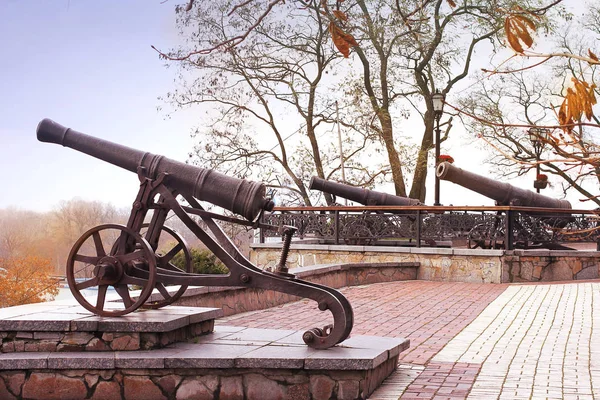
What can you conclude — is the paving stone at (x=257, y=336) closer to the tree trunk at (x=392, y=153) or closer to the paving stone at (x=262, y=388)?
the paving stone at (x=262, y=388)

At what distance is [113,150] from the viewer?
715cm

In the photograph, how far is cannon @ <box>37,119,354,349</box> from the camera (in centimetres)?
619

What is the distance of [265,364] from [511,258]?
11620mm

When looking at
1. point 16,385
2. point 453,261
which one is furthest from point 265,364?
point 453,261

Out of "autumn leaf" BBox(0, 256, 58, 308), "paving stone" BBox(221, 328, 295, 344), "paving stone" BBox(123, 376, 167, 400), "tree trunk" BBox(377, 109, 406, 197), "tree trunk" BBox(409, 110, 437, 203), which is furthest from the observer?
"autumn leaf" BBox(0, 256, 58, 308)

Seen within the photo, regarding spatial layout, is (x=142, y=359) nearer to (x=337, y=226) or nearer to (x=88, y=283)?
(x=88, y=283)

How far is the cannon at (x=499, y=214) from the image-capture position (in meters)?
17.3

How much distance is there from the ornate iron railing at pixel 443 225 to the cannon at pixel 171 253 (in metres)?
11.0

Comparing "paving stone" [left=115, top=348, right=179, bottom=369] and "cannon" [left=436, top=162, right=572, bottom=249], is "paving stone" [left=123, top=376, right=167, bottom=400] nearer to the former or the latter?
"paving stone" [left=115, top=348, right=179, bottom=369]

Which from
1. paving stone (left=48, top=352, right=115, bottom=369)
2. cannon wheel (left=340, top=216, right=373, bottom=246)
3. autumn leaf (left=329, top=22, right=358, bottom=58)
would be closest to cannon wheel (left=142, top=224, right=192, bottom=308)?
paving stone (left=48, top=352, right=115, bottom=369)

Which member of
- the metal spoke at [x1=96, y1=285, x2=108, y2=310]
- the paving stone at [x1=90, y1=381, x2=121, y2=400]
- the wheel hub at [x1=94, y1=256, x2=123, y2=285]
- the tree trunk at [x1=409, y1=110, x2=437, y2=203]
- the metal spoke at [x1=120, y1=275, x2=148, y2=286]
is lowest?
the paving stone at [x1=90, y1=381, x2=121, y2=400]

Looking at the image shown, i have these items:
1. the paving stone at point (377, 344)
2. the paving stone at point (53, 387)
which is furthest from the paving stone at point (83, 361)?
the paving stone at point (377, 344)

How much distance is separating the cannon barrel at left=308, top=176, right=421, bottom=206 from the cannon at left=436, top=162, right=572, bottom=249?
2032 millimetres

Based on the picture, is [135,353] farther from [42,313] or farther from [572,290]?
A: [572,290]
